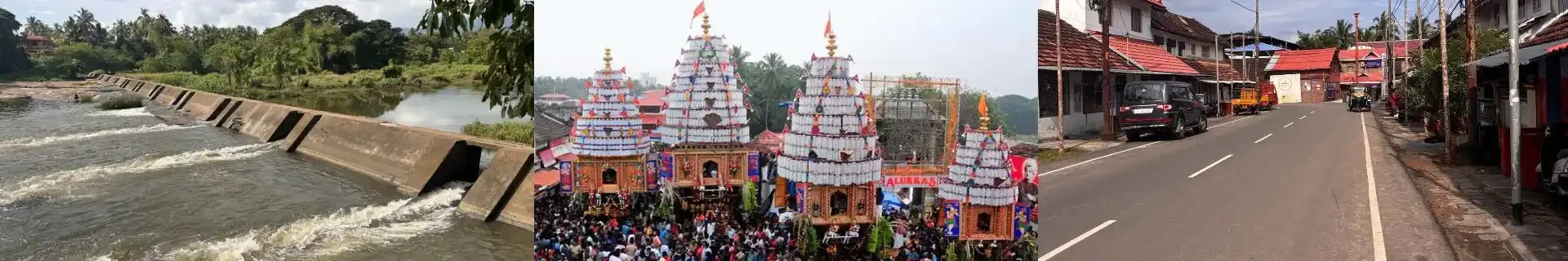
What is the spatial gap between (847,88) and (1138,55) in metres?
7.14

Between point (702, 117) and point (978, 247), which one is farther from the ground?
point (702, 117)

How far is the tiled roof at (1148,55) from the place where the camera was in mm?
8250

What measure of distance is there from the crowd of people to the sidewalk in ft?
10.3

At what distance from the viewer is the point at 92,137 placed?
1689 cm

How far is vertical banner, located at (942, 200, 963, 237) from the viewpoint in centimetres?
233

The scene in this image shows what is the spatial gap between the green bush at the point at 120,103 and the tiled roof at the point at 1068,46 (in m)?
27.7

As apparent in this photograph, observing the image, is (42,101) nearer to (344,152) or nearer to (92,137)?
(92,137)

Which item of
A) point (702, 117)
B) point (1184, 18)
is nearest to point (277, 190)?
point (702, 117)

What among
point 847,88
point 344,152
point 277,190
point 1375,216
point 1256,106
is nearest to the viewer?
point 847,88

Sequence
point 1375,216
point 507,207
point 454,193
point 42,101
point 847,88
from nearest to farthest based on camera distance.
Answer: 1. point 847,88
2. point 1375,216
3. point 507,207
4. point 454,193
5. point 42,101

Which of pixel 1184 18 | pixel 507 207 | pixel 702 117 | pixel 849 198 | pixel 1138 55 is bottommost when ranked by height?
pixel 507 207

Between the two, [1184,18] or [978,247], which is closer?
[978,247]

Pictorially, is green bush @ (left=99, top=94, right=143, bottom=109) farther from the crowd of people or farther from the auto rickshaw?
the auto rickshaw

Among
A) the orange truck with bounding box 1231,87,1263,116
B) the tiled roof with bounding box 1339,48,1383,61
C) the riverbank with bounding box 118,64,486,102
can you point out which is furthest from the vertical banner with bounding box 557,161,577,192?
the tiled roof with bounding box 1339,48,1383,61
